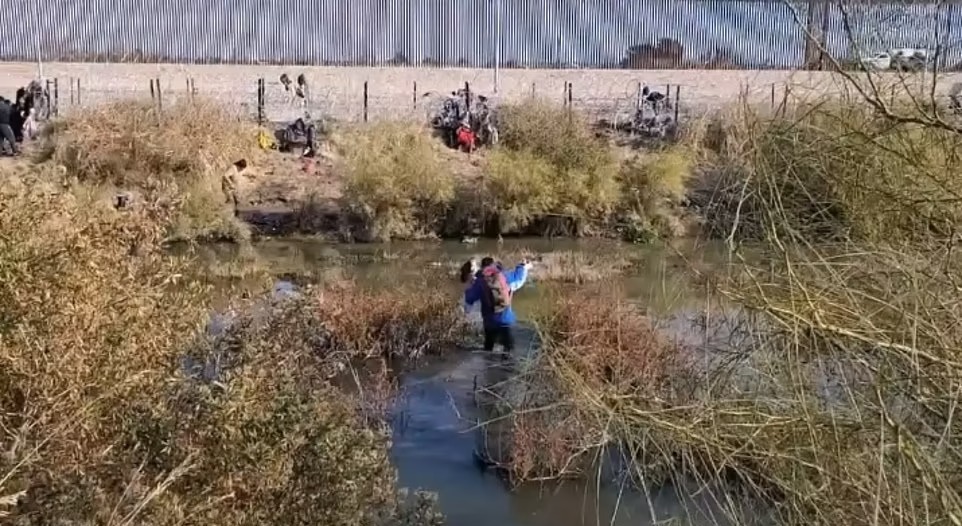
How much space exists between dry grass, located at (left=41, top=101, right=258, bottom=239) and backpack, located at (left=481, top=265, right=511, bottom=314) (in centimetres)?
994

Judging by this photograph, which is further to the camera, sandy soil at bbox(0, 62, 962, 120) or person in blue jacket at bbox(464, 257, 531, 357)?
sandy soil at bbox(0, 62, 962, 120)

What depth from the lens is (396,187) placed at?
21.6 meters

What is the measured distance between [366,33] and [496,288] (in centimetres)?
2031

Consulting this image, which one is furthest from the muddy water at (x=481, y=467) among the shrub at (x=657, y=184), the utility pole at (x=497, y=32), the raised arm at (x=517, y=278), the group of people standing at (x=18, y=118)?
the utility pole at (x=497, y=32)

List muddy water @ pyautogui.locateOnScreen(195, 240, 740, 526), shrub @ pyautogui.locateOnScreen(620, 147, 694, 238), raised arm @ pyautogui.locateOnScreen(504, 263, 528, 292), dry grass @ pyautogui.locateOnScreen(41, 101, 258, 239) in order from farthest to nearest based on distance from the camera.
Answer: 1. dry grass @ pyautogui.locateOnScreen(41, 101, 258, 239)
2. shrub @ pyautogui.locateOnScreen(620, 147, 694, 238)
3. raised arm @ pyautogui.locateOnScreen(504, 263, 528, 292)
4. muddy water @ pyautogui.locateOnScreen(195, 240, 740, 526)

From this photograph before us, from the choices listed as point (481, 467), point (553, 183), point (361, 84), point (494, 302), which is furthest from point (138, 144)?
→ point (481, 467)

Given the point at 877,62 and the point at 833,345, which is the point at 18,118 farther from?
the point at 833,345

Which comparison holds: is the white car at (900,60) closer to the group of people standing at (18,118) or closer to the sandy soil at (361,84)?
the sandy soil at (361,84)

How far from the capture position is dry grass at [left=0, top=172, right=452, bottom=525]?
565cm

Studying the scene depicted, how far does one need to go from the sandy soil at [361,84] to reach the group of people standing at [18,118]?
0.83 metres

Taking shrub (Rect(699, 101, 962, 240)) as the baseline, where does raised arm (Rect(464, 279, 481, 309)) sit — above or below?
below

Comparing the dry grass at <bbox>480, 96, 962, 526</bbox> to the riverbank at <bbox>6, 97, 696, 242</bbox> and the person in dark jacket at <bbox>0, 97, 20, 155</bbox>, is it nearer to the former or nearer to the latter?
the riverbank at <bbox>6, 97, 696, 242</bbox>

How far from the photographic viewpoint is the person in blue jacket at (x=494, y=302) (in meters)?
12.1

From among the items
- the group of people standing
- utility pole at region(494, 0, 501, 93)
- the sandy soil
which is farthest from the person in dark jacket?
utility pole at region(494, 0, 501, 93)
